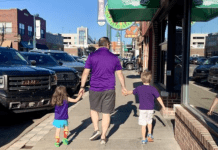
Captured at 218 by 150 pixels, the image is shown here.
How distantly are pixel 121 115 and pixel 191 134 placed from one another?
3546 millimetres

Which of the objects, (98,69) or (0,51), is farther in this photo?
(0,51)

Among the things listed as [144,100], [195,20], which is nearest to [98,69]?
[144,100]

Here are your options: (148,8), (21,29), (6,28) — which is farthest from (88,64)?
(21,29)

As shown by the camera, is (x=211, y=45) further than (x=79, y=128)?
No

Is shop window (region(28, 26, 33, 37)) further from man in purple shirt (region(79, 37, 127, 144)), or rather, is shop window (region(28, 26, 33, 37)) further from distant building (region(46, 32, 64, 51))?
man in purple shirt (region(79, 37, 127, 144))

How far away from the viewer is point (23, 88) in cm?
636

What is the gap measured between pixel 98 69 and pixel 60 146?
5.20 ft

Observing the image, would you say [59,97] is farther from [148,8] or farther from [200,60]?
[148,8]

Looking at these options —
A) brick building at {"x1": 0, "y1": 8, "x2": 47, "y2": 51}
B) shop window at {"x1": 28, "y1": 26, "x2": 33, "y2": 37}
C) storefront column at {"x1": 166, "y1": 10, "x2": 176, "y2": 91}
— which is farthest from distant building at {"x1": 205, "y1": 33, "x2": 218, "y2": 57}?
shop window at {"x1": 28, "y1": 26, "x2": 33, "y2": 37}

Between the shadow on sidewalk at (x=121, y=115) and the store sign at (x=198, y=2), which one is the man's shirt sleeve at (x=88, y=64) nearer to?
the shadow on sidewalk at (x=121, y=115)

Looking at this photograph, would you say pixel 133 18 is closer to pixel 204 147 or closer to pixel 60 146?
pixel 60 146

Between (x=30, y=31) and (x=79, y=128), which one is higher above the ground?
(x=30, y=31)

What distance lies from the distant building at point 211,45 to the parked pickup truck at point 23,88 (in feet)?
14.9

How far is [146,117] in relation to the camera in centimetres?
462
